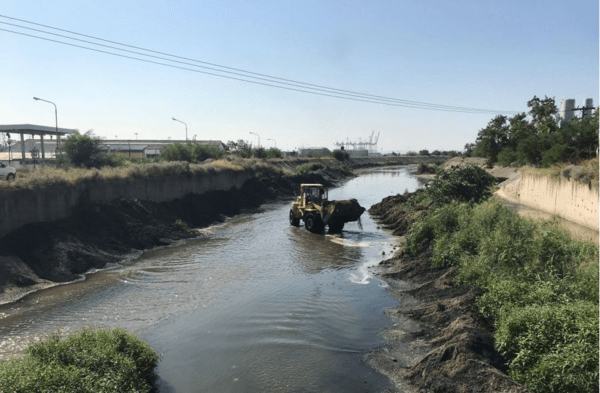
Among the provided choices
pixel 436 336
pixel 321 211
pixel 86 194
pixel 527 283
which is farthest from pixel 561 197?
pixel 86 194

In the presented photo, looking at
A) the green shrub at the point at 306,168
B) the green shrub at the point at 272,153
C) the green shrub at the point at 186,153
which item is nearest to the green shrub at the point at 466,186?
the green shrub at the point at 186,153

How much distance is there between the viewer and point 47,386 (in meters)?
7.33

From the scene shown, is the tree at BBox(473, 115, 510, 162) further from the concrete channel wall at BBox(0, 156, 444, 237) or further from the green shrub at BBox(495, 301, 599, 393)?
the green shrub at BBox(495, 301, 599, 393)

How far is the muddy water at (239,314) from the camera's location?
9945 mm

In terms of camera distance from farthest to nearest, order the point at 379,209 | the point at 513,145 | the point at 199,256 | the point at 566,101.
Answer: the point at 513,145 < the point at 379,209 < the point at 566,101 < the point at 199,256

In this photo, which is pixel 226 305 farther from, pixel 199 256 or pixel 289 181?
pixel 289 181

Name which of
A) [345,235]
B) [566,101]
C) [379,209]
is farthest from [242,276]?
[566,101]

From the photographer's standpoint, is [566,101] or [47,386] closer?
[47,386]

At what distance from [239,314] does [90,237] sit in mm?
11539

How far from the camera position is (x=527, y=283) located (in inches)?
414

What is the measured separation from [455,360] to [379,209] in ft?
89.7

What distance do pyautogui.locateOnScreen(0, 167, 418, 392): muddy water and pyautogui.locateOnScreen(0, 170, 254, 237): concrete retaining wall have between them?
192 inches

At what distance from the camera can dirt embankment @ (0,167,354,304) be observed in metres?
16.9

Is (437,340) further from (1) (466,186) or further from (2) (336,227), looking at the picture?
(2) (336,227)
